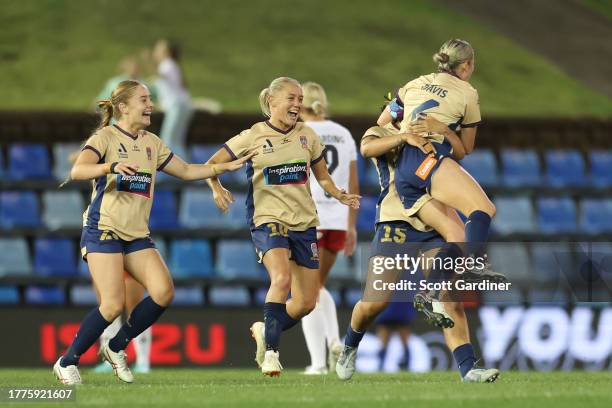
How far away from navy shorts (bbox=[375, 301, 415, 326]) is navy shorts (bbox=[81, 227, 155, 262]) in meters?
4.51

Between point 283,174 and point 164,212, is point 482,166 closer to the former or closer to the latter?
point 164,212

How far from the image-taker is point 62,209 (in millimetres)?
13742

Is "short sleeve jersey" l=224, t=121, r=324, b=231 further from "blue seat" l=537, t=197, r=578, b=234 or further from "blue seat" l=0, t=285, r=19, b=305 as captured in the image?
"blue seat" l=537, t=197, r=578, b=234

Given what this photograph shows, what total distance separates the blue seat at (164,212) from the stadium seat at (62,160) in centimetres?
112

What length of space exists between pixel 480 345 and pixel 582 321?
0.99 metres

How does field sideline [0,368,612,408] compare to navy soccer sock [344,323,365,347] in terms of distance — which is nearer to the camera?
field sideline [0,368,612,408]

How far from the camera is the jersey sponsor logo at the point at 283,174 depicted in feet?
28.1

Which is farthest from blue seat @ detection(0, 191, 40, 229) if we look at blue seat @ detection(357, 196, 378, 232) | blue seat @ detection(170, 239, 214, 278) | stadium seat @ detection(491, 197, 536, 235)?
stadium seat @ detection(491, 197, 536, 235)

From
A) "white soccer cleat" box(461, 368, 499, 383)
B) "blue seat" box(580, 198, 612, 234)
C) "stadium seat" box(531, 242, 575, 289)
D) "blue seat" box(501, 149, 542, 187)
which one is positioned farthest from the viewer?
"blue seat" box(501, 149, 542, 187)

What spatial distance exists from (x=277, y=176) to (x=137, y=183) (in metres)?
0.90

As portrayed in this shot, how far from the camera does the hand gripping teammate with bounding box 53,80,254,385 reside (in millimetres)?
8211

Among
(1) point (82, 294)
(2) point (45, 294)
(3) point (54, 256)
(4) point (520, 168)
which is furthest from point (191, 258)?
(4) point (520, 168)

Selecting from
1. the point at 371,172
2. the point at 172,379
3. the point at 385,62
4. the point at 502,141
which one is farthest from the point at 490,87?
the point at 172,379

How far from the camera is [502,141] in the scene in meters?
16.0
